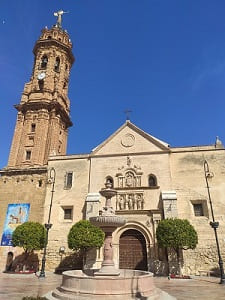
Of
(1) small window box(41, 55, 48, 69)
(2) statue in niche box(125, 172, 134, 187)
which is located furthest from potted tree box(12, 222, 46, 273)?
(1) small window box(41, 55, 48, 69)

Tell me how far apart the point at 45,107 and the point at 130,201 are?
17025mm

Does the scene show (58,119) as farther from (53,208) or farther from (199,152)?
(199,152)

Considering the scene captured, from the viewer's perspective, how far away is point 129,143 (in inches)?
941

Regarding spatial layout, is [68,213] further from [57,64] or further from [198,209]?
[57,64]

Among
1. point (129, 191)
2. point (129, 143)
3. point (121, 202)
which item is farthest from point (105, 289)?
point (129, 143)

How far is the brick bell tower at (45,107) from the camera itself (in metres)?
28.5

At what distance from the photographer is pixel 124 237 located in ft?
67.5

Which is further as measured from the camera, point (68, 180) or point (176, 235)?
point (68, 180)

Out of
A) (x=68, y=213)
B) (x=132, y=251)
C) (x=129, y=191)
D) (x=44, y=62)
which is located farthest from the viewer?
(x=44, y=62)

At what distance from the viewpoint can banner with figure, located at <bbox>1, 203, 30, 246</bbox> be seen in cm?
2242

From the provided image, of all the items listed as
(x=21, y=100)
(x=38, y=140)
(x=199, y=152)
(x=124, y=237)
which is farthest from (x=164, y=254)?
(x=21, y=100)

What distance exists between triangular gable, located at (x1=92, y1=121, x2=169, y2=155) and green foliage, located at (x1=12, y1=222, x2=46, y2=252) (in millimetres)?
8881

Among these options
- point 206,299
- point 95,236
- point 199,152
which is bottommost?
point 206,299

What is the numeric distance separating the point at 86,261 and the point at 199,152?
44.9 feet
